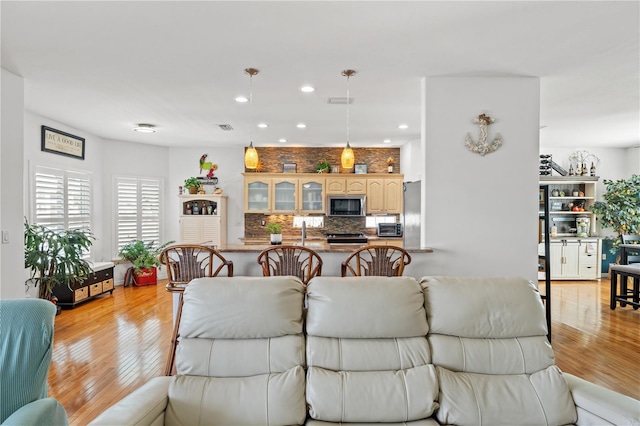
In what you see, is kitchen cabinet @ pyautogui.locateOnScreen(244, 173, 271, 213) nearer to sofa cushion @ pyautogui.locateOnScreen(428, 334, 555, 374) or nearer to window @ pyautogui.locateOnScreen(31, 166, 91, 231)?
window @ pyautogui.locateOnScreen(31, 166, 91, 231)

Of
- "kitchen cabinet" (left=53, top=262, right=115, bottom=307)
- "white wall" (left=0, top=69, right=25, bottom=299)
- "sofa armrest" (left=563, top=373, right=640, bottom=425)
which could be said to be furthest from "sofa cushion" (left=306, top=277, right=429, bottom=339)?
"kitchen cabinet" (left=53, top=262, right=115, bottom=307)

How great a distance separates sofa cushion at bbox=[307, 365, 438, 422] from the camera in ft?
5.53

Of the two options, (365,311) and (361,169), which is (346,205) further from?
(365,311)

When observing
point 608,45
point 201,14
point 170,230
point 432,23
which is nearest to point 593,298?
point 608,45

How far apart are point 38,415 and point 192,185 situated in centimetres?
617

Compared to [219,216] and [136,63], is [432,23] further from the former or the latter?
[219,216]

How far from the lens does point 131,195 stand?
7160 mm

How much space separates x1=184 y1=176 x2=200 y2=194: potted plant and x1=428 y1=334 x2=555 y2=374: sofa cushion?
632 cm

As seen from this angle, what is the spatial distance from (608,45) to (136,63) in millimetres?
3866

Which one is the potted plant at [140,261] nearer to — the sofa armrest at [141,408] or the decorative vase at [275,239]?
the decorative vase at [275,239]

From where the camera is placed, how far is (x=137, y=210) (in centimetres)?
723

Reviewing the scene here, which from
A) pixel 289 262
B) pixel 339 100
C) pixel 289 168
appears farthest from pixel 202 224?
pixel 289 262

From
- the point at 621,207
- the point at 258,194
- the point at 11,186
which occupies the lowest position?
the point at 621,207

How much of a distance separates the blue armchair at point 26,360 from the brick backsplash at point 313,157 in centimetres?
615
